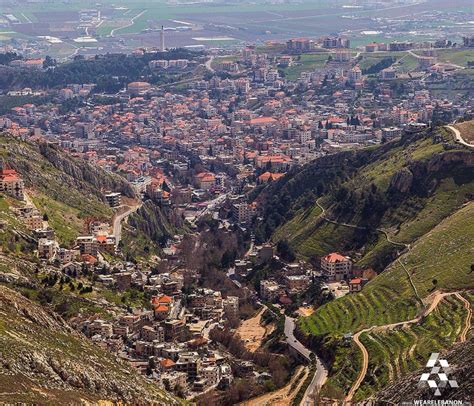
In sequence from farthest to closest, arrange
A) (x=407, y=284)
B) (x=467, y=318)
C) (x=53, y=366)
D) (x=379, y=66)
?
1. (x=379, y=66)
2. (x=407, y=284)
3. (x=467, y=318)
4. (x=53, y=366)

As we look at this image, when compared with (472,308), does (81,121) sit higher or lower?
lower

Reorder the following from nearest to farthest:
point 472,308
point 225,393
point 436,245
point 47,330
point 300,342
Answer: point 47,330 → point 225,393 → point 472,308 → point 300,342 → point 436,245

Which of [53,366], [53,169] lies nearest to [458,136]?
[53,169]

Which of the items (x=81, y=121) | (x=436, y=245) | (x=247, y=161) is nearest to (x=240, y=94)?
(x=81, y=121)

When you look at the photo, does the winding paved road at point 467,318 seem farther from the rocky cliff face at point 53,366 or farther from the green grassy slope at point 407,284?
the rocky cliff face at point 53,366

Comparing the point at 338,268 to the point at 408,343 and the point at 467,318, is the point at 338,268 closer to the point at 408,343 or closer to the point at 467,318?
the point at 467,318

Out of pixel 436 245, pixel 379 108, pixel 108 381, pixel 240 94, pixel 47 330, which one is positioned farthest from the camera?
pixel 240 94

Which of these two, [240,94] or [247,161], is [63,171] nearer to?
[247,161]
